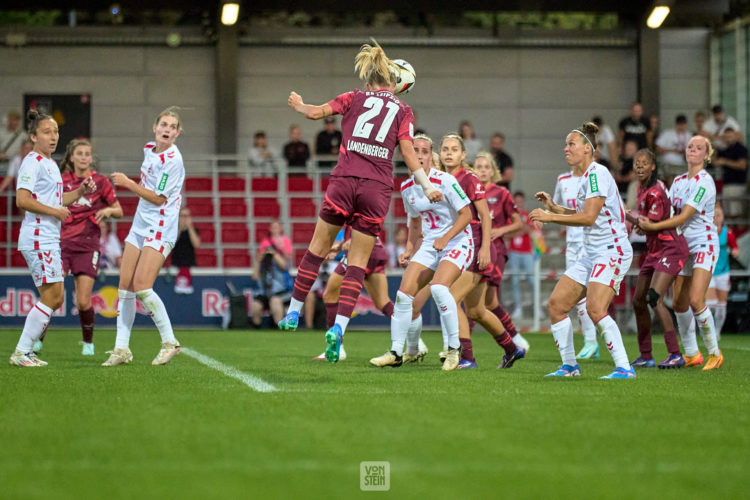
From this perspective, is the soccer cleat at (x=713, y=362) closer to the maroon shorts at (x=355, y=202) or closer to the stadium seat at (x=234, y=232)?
the maroon shorts at (x=355, y=202)

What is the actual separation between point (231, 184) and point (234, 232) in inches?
51.2

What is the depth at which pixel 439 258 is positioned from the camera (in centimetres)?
877

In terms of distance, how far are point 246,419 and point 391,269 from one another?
526 inches

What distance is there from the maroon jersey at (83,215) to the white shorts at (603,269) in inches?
197

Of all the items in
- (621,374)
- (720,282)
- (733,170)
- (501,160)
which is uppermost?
(501,160)

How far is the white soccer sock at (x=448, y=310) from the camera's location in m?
8.49

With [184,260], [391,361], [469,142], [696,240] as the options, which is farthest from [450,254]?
[469,142]

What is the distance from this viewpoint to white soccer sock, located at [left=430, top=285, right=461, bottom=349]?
8492 mm

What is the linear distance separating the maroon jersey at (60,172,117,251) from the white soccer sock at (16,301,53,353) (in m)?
1.94

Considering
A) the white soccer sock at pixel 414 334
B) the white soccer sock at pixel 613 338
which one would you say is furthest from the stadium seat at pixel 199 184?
the white soccer sock at pixel 613 338

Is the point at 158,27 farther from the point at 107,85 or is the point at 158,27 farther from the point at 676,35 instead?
the point at 676,35

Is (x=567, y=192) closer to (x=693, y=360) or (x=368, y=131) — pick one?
(x=693, y=360)

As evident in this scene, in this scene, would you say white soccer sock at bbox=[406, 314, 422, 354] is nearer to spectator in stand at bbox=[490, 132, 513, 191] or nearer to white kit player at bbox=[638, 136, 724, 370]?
white kit player at bbox=[638, 136, 724, 370]

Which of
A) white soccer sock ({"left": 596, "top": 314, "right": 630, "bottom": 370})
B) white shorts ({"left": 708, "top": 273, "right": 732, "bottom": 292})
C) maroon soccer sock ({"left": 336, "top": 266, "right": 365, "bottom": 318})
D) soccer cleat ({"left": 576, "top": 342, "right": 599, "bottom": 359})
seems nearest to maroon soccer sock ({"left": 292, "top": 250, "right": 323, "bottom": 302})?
maroon soccer sock ({"left": 336, "top": 266, "right": 365, "bottom": 318})
